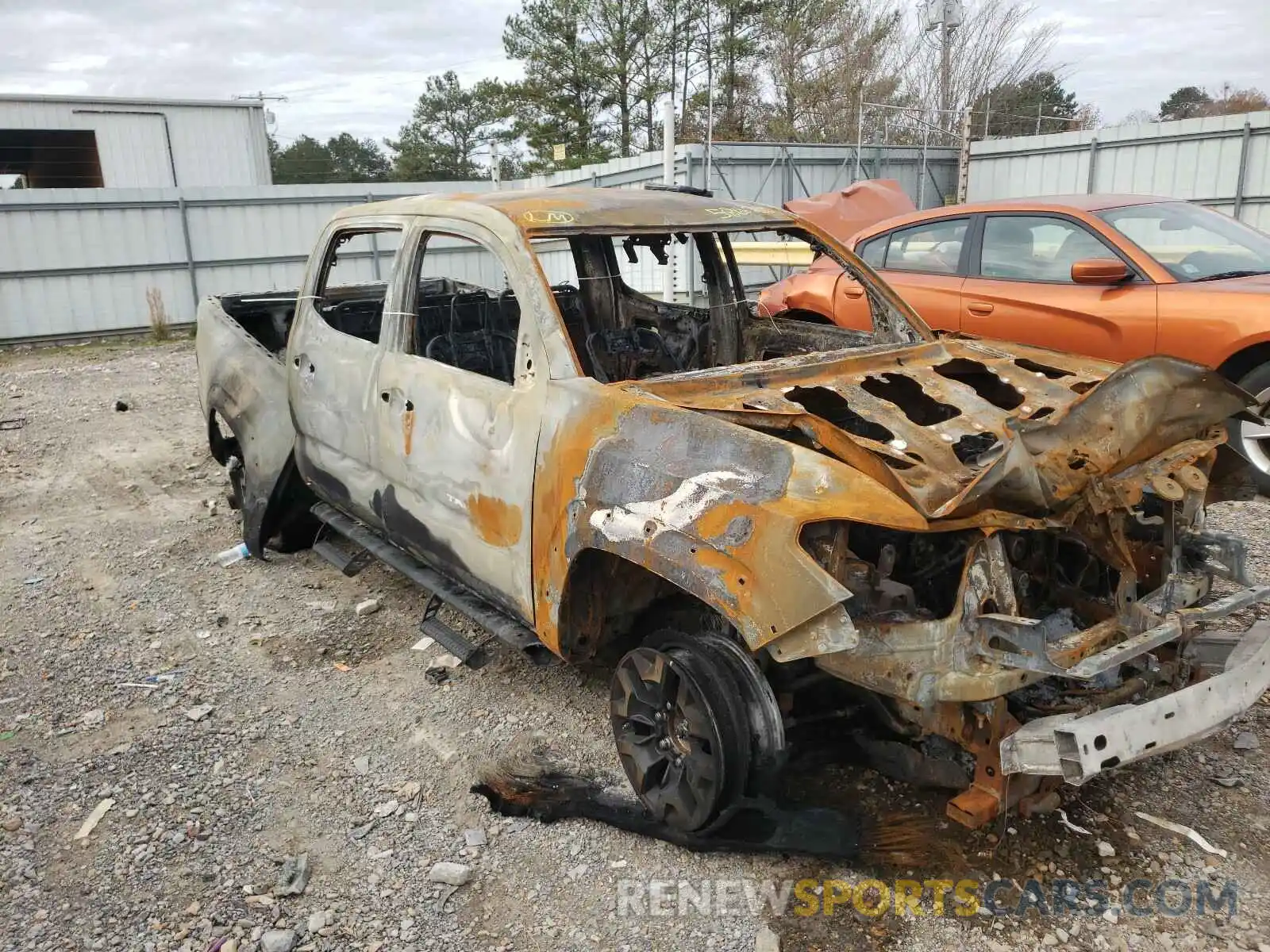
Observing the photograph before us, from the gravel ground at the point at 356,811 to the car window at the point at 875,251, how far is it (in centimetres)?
310

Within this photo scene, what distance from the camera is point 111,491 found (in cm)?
653

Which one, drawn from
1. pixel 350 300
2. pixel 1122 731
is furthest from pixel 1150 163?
pixel 1122 731

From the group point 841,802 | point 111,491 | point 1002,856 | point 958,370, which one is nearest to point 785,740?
point 841,802

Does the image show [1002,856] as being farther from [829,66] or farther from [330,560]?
[829,66]

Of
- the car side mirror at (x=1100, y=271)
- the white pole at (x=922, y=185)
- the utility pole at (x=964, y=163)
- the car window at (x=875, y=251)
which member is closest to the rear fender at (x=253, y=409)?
the car window at (x=875, y=251)

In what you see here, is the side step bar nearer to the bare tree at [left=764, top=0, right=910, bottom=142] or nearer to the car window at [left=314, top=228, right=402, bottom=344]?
the car window at [left=314, top=228, right=402, bottom=344]

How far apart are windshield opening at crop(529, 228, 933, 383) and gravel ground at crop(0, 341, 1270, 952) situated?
56.1 inches

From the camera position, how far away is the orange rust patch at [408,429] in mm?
3664

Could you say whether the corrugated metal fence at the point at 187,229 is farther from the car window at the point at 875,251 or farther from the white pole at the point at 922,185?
the car window at the point at 875,251

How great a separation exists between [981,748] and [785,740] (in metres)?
0.52

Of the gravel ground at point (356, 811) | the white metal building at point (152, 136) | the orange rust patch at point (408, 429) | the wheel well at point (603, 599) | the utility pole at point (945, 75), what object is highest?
the utility pole at point (945, 75)

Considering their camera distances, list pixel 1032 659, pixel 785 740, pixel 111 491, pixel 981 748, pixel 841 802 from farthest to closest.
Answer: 1. pixel 111 491
2. pixel 841 802
3. pixel 785 740
4. pixel 981 748
5. pixel 1032 659

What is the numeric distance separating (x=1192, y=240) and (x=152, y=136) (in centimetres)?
2094

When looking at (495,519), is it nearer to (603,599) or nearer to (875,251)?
(603,599)
